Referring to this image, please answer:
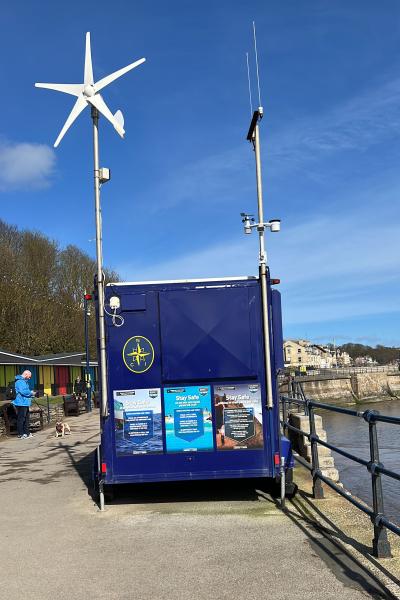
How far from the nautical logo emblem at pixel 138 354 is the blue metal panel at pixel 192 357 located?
0.04ft

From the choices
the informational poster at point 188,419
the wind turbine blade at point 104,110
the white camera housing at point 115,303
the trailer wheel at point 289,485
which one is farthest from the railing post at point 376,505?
the wind turbine blade at point 104,110

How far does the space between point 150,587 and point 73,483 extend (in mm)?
4668

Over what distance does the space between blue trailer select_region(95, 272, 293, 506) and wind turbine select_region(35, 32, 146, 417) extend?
0.34ft

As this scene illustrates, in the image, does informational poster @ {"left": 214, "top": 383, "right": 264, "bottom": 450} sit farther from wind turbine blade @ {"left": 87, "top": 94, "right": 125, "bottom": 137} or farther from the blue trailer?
wind turbine blade @ {"left": 87, "top": 94, "right": 125, "bottom": 137}

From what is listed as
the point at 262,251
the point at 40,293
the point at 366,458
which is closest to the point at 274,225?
the point at 262,251

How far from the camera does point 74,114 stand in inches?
304

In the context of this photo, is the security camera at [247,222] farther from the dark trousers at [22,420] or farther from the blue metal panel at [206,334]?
the dark trousers at [22,420]

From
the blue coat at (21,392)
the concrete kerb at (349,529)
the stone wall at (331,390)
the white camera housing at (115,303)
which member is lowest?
the stone wall at (331,390)

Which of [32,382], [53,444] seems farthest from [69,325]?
[53,444]

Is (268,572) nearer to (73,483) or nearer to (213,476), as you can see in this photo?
(213,476)

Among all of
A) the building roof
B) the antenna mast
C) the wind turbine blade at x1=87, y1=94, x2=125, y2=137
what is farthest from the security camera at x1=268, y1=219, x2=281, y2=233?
the building roof

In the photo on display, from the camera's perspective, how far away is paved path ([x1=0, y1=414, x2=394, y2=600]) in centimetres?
421

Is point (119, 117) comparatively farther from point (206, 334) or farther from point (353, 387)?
point (353, 387)

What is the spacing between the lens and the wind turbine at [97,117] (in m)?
6.55
